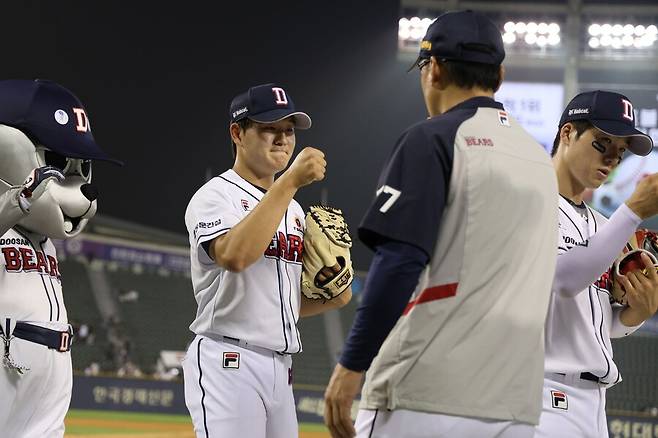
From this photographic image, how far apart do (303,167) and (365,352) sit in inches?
47.9

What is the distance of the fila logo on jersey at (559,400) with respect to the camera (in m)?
3.13

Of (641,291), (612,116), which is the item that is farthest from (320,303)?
(612,116)

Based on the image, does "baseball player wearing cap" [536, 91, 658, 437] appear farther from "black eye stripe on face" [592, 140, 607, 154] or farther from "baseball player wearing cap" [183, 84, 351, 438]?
"baseball player wearing cap" [183, 84, 351, 438]

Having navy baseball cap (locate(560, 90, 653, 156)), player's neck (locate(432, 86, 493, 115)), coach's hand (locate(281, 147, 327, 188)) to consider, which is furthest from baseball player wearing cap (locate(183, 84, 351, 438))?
navy baseball cap (locate(560, 90, 653, 156))

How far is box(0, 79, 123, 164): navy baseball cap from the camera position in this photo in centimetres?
339

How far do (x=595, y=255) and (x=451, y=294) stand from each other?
84 centimetres

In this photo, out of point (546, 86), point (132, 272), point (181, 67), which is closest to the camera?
point (546, 86)

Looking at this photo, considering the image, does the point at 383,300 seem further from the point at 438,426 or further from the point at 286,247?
the point at 286,247

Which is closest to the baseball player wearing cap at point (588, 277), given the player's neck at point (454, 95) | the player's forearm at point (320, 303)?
the player's neck at point (454, 95)

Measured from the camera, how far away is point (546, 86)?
19062 millimetres

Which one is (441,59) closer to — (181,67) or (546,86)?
(546,86)

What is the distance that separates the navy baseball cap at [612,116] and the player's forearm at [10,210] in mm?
2030

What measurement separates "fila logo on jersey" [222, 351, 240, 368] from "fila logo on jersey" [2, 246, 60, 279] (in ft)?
2.33

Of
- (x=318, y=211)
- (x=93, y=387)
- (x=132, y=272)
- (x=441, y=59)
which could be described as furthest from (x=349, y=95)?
(x=441, y=59)
